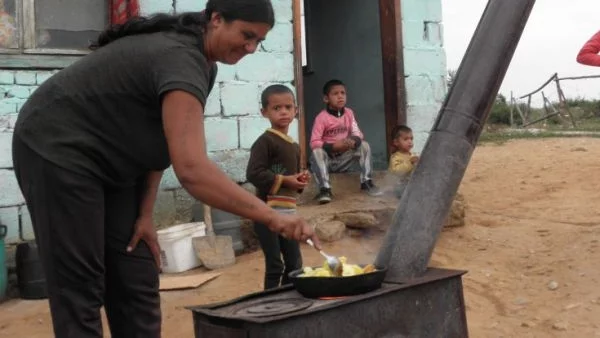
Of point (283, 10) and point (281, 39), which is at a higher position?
point (283, 10)

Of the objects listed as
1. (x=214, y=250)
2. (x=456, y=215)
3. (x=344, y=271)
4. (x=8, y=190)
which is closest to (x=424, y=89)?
(x=456, y=215)

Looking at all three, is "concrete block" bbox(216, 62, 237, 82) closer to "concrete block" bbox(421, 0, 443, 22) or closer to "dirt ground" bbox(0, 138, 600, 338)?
"dirt ground" bbox(0, 138, 600, 338)

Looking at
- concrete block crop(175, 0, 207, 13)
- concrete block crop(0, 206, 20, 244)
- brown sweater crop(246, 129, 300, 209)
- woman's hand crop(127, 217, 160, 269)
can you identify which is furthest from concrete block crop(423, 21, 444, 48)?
woman's hand crop(127, 217, 160, 269)

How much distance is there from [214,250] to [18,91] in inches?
73.1

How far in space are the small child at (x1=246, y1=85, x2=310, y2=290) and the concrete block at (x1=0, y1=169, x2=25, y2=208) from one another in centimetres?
218

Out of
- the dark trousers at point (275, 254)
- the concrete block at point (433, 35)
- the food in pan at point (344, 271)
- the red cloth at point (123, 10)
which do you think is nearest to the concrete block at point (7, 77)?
the red cloth at point (123, 10)

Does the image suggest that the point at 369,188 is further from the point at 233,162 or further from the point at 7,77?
the point at 7,77

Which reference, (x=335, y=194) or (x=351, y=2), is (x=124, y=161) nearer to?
(x=335, y=194)

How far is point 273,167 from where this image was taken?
158 inches

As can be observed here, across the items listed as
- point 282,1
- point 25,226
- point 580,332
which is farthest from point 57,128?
point 282,1

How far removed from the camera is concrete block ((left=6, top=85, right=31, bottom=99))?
520 cm

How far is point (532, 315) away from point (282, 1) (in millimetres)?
3269

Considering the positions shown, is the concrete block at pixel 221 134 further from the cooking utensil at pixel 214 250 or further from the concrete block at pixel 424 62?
the concrete block at pixel 424 62

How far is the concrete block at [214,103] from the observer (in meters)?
5.74
